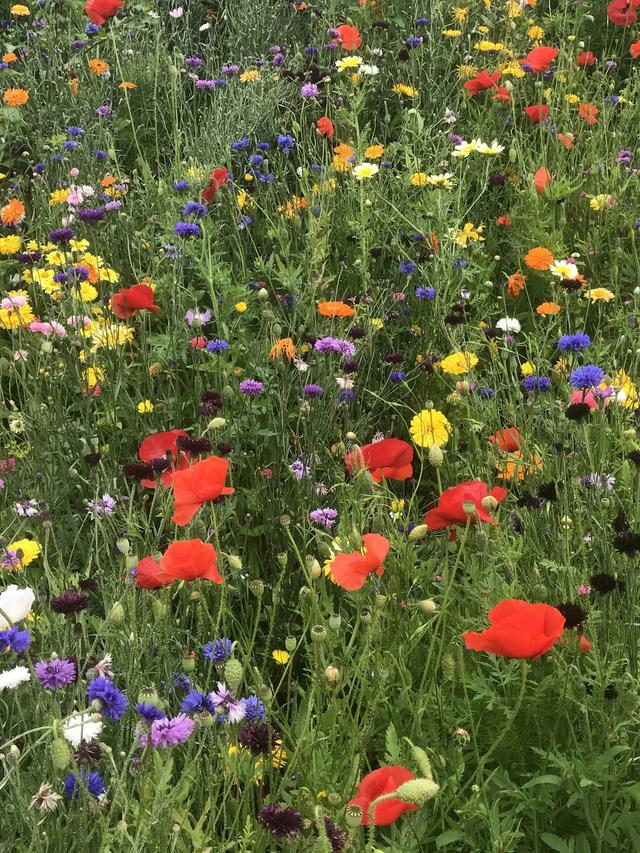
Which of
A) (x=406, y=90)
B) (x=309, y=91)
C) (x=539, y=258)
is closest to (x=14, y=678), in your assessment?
(x=539, y=258)

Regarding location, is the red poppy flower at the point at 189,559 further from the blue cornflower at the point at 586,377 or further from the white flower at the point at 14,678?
the blue cornflower at the point at 586,377

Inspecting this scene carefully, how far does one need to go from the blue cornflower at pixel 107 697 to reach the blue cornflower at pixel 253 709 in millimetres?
187

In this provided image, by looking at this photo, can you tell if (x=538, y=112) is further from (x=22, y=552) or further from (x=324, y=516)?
(x=22, y=552)

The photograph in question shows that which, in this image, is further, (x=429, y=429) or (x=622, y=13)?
(x=622, y=13)

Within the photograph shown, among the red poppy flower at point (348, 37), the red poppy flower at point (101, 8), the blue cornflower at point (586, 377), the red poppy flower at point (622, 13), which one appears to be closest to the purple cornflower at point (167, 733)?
the blue cornflower at point (586, 377)

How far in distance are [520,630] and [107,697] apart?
1.66 ft

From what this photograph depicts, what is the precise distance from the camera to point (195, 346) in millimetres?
2197

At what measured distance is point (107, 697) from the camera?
3.58 ft

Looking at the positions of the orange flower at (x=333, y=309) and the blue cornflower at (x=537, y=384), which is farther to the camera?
the orange flower at (x=333, y=309)

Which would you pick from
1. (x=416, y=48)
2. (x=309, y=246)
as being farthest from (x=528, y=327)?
(x=416, y=48)

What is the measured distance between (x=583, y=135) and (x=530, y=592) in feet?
8.24

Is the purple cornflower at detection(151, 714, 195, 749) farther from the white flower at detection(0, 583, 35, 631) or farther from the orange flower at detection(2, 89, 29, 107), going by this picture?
the orange flower at detection(2, 89, 29, 107)

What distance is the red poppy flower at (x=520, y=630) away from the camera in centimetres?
110

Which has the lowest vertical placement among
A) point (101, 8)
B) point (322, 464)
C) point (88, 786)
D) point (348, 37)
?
point (322, 464)
